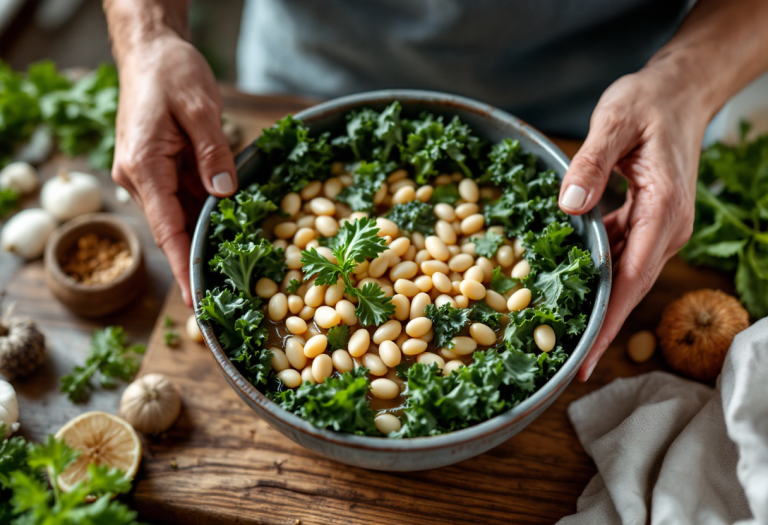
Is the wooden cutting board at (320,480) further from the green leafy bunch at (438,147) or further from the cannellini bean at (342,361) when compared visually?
the green leafy bunch at (438,147)

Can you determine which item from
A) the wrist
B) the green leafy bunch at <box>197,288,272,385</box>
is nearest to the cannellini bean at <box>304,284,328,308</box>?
the green leafy bunch at <box>197,288,272,385</box>

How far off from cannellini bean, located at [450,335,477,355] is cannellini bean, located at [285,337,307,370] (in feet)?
1.13

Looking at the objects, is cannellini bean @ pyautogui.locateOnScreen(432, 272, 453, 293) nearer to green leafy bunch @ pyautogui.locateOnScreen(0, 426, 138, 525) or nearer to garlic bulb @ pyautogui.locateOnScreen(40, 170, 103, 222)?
green leafy bunch @ pyautogui.locateOnScreen(0, 426, 138, 525)

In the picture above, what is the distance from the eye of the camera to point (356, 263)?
1493 mm

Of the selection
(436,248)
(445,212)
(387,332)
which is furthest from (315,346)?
(445,212)

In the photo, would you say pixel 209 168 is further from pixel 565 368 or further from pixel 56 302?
pixel 565 368

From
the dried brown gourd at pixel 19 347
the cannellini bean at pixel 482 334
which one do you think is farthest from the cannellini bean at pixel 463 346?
the dried brown gourd at pixel 19 347

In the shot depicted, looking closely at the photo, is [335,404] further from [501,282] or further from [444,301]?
[501,282]

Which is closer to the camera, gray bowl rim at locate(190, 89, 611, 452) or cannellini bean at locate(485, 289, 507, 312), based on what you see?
gray bowl rim at locate(190, 89, 611, 452)

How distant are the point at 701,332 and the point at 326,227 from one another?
3.40 feet

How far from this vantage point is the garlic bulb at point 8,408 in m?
1.59

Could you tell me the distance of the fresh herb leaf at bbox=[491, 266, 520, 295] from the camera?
1.52 metres

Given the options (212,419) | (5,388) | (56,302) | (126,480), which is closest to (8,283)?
(56,302)

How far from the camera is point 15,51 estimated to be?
3900 mm
